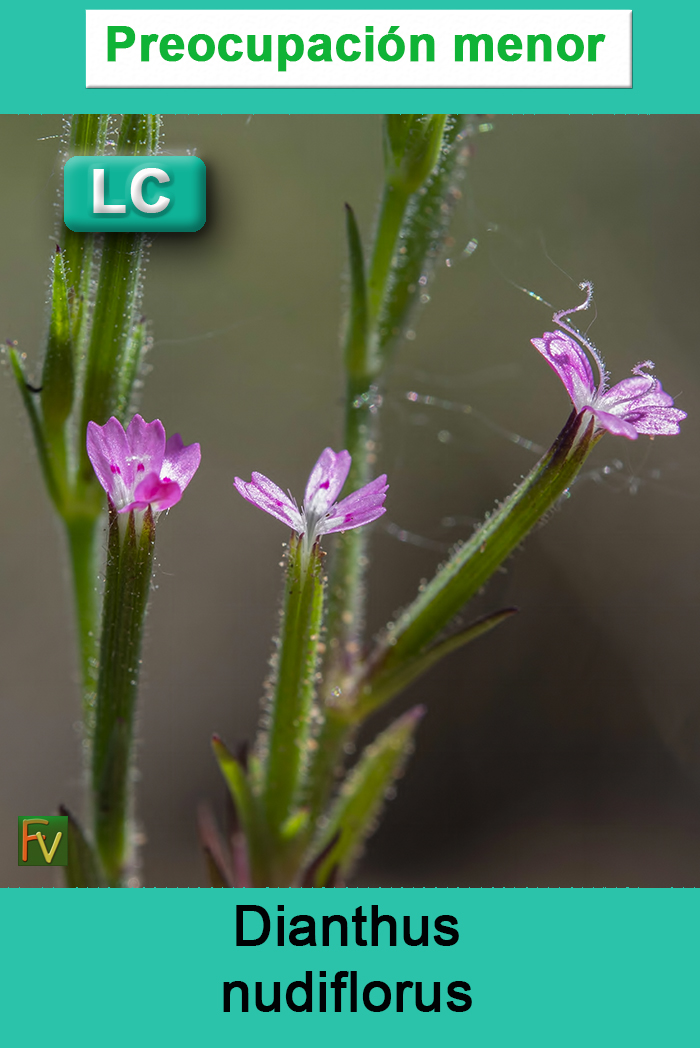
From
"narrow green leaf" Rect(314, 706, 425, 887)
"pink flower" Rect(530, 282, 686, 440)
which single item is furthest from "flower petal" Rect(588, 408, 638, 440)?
"narrow green leaf" Rect(314, 706, 425, 887)

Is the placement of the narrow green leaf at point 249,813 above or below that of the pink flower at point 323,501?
below

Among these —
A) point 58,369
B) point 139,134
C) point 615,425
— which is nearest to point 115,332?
point 58,369

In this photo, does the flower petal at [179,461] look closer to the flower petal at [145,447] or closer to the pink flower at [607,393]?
the flower petal at [145,447]

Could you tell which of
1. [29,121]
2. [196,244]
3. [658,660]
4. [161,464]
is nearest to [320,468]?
[161,464]

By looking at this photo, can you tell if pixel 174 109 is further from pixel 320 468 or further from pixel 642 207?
pixel 642 207

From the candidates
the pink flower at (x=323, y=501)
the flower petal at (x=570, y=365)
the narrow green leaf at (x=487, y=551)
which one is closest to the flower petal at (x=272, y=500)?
the pink flower at (x=323, y=501)
